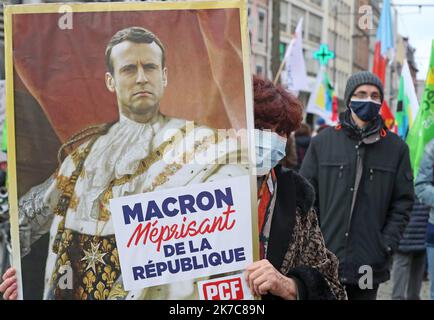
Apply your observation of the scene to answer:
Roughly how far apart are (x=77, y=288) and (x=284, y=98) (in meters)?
1.02

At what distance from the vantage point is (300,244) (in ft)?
9.50

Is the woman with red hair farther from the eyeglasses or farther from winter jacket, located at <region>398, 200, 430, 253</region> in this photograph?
winter jacket, located at <region>398, 200, 430, 253</region>

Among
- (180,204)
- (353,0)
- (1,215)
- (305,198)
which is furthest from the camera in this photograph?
(353,0)

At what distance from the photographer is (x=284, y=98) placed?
10.3ft

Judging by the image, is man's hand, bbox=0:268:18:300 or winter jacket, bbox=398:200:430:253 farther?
winter jacket, bbox=398:200:430:253

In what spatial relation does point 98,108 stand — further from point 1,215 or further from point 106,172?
point 1,215

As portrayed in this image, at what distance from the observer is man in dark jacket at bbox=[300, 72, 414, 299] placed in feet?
16.5

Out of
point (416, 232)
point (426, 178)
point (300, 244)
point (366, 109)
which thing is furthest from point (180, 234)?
point (416, 232)

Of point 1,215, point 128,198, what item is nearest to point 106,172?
point 128,198

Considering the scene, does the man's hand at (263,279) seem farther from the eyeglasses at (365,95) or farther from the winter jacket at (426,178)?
the winter jacket at (426,178)

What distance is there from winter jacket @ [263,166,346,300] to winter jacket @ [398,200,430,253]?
481cm

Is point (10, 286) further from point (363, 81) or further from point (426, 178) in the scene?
point (426, 178)

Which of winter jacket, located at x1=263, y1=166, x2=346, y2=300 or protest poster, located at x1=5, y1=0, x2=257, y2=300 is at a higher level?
protest poster, located at x1=5, y1=0, x2=257, y2=300

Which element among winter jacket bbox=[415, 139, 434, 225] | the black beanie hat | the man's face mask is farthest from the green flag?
the man's face mask
